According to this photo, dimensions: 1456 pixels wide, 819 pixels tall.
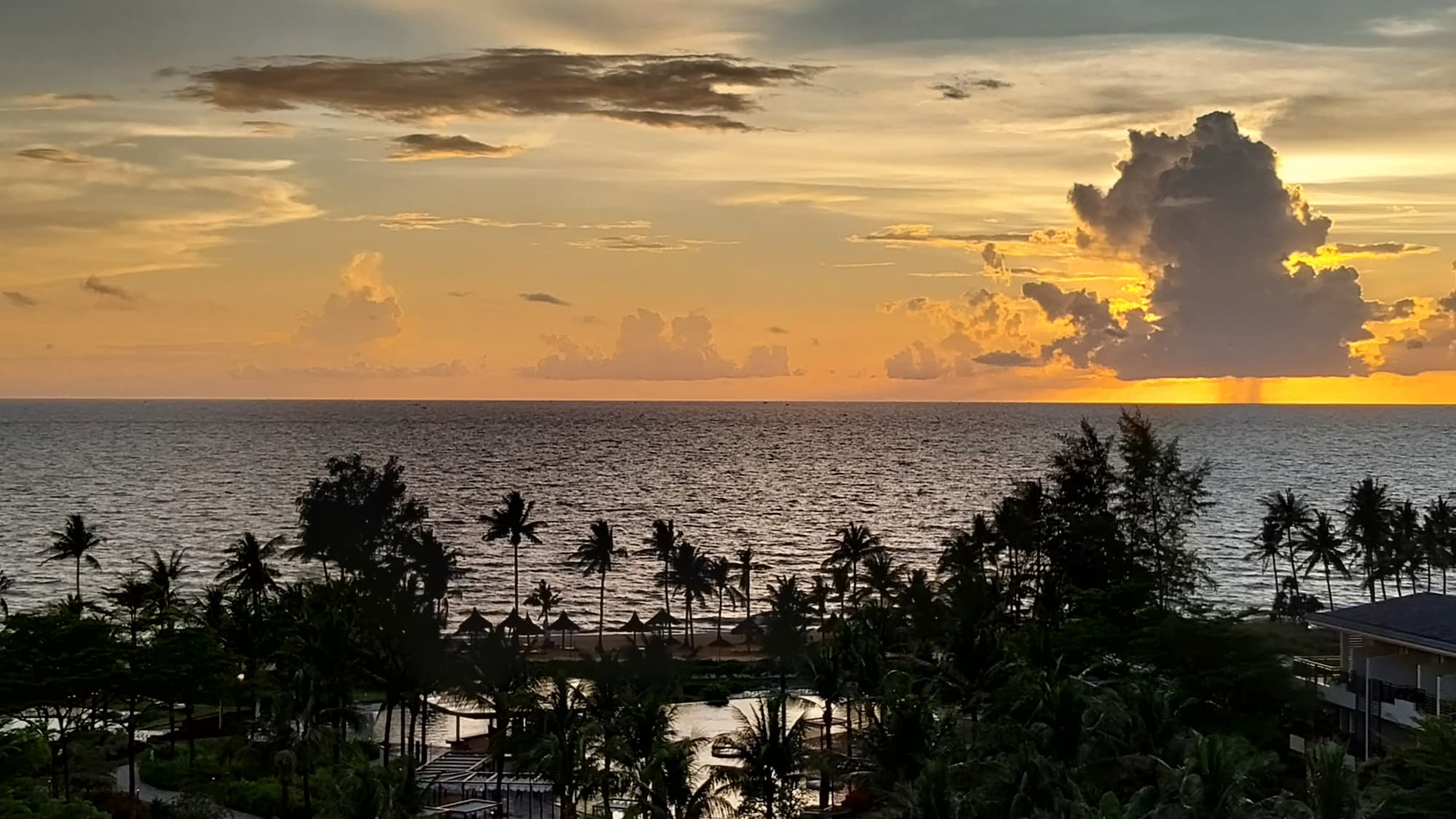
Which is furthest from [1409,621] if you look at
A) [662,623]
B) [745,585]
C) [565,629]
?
[745,585]

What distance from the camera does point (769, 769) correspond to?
47.1 metres

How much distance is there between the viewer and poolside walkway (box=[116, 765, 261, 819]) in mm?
55406

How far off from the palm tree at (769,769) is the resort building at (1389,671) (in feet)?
62.9

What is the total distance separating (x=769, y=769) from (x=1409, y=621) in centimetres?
2356

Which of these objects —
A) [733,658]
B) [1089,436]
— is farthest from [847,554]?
[1089,436]

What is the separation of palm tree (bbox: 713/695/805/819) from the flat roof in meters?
20.8

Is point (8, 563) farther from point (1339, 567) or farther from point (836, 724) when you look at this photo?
point (1339, 567)

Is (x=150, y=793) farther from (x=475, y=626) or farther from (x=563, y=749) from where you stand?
(x=475, y=626)

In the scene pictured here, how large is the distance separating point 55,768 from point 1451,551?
98.7 m

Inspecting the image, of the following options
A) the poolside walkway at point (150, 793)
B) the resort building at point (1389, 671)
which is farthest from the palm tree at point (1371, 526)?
the poolside walkway at point (150, 793)

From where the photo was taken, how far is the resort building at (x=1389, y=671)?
156ft


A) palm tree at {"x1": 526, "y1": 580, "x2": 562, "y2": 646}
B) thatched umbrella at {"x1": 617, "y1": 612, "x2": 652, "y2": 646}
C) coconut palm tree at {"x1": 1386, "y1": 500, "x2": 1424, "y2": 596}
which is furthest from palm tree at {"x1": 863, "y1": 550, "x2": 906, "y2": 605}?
coconut palm tree at {"x1": 1386, "y1": 500, "x2": 1424, "y2": 596}

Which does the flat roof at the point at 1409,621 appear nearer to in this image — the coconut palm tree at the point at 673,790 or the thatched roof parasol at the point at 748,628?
the coconut palm tree at the point at 673,790

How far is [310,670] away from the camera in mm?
55719
